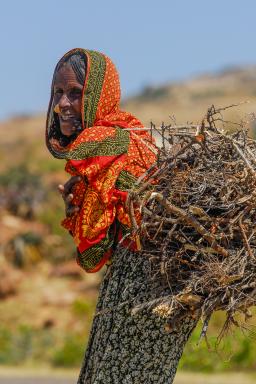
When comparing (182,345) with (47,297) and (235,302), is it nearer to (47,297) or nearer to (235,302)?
(235,302)

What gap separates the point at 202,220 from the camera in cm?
347

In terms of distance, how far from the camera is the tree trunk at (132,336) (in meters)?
3.65

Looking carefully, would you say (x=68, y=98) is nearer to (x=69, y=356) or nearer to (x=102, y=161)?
(x=102, y=161)

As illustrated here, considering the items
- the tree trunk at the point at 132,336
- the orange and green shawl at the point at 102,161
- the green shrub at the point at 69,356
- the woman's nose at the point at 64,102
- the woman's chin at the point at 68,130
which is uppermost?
the green shrub at the point at 69,356

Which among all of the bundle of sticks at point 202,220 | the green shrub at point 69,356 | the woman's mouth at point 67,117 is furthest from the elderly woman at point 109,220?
the green shrub at point 69,356

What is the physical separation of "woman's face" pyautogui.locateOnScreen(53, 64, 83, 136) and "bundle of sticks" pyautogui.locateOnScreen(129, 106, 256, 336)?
0.42 meters

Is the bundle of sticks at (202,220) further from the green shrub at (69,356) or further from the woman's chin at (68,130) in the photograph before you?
the green shrub at (69,356)

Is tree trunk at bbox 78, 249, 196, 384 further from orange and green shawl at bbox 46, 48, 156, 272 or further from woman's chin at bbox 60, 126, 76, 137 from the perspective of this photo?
woman's chin at bbox 60, 126, 76, 137

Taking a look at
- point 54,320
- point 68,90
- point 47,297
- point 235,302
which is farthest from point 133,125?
point 47,297

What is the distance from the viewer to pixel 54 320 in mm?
19953

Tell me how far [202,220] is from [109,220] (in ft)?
1.16

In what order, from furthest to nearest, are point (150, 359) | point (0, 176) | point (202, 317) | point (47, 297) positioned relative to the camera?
point (0, 176) → point (47, 297) → point (150, 359) → point (202, 317)

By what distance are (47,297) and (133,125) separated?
18.0 meters

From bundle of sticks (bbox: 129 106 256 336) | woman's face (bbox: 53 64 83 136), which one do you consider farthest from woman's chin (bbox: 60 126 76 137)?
bundle of sticks (bbox: 129 106 256 336)
